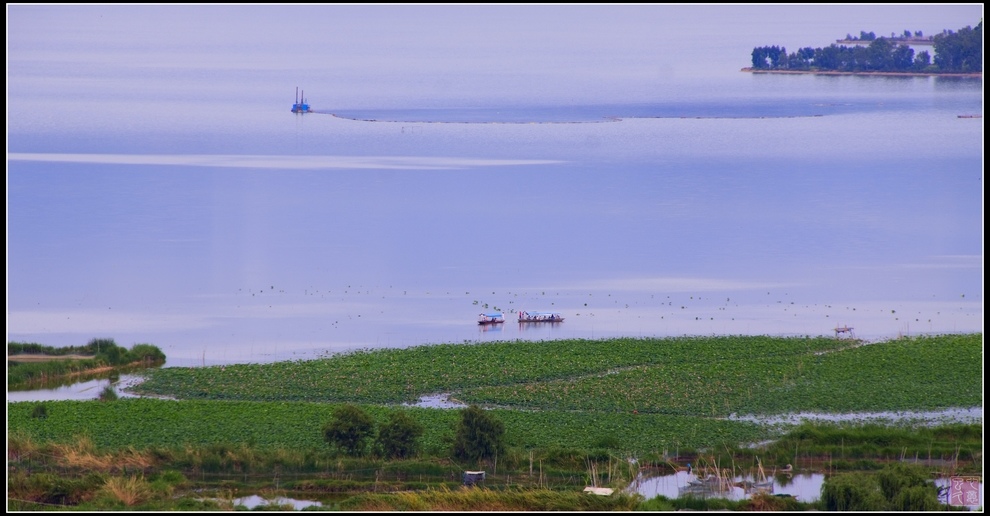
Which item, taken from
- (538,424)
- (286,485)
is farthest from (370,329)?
A: (286,485)

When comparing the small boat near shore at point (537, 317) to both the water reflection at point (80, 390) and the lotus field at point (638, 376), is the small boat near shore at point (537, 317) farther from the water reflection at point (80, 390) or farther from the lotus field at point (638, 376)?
the water reflection at point (80, 390)

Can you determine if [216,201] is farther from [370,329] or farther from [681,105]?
[681,105]

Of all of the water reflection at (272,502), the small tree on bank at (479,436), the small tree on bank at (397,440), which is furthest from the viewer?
the small tree on bank at (397,440)

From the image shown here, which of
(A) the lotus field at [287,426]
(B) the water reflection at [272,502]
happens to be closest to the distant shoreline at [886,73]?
(A) the lotus field at [287,426]

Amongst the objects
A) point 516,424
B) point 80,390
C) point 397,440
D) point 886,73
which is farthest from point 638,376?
point 886,73

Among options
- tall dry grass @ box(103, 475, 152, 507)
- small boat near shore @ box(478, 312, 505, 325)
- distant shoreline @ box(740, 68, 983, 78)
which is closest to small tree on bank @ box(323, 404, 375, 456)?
tall dry grass @ box(103, 475, 152, 507)

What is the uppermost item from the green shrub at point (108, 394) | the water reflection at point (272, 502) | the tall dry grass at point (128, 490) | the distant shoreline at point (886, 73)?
the distant shoreline at point (886, 73)

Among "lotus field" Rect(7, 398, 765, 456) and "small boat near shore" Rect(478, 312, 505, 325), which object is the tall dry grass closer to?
"lotus field" Rect(7, 398, 765, 456)
